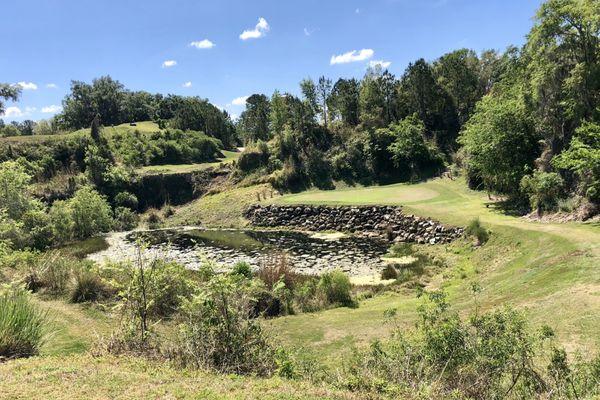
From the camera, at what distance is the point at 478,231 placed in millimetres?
22188

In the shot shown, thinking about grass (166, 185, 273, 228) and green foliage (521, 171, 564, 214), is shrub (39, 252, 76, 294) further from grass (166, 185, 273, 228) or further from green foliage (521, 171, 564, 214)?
grass (166, 185, 273, 228)

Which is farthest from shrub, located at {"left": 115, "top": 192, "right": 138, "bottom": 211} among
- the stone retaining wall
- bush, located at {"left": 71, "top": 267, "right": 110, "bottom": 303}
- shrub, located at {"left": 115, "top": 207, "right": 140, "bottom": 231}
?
bush, located at {"left": 71, "top": 267, "right": 110, "bottom": 303}

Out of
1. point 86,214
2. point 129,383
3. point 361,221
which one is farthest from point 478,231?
point 86,214

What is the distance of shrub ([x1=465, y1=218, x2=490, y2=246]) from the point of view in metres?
21.6

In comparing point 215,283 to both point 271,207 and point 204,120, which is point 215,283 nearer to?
point 271,207

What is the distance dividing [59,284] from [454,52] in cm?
6952

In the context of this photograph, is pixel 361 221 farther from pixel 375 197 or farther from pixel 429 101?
pixel 429 101

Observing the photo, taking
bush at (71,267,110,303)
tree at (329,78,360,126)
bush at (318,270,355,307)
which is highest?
tree at (329,78,360,126)

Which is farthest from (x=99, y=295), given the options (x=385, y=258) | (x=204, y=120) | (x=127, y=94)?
(x=127, y=94)

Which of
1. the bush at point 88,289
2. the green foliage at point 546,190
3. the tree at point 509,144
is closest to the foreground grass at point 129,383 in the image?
the bush at point 88,289

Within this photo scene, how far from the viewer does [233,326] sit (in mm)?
7453

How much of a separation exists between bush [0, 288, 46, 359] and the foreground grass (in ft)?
2.44

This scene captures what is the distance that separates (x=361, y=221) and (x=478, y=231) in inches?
529

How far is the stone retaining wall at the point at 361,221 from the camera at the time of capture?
27.3 metres
